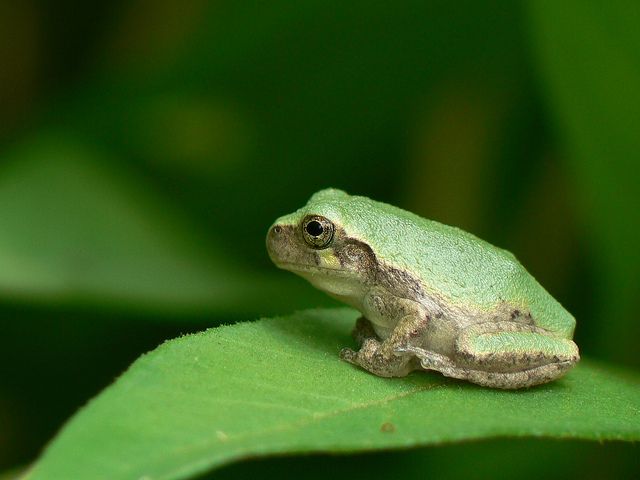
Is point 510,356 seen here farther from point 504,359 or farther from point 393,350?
point 393,350

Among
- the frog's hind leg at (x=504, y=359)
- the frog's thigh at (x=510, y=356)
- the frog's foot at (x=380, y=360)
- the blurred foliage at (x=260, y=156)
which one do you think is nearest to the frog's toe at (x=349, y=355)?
the frog's foot at (x=380, y=360)

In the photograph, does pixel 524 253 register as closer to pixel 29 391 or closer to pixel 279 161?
pixel 279 161

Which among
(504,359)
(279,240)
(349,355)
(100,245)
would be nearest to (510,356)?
(504,359)

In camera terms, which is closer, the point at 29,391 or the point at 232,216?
the point at 29,391

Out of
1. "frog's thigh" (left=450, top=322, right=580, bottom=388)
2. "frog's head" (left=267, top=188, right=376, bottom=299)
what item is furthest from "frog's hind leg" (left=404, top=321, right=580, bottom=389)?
"frog's head" (left=267, top=188, right=376, bottom=299)

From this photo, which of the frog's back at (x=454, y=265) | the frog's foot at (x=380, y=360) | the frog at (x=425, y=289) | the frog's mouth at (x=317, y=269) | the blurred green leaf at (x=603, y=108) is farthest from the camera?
the blurred green leaf at (x=603, y=108)

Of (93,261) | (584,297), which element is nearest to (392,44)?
(584,297)

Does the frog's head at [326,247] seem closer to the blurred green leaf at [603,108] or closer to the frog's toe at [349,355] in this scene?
the frog's toe at [349,355]
